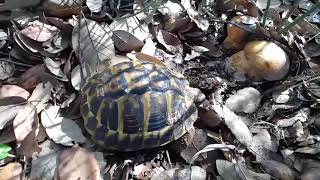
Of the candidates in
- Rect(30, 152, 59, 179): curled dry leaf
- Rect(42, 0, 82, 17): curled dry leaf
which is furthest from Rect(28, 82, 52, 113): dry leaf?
Rect(42, 0, 82, 17): curled dry leaf

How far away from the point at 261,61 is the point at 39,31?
1183 mm

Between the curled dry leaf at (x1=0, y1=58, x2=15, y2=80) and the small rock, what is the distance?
113 cm

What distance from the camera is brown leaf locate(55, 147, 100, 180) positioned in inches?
81.1

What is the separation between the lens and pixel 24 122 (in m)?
2.16

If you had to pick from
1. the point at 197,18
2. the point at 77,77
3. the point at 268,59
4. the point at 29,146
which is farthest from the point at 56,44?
the point at 268,59

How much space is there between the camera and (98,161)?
7.10 ft

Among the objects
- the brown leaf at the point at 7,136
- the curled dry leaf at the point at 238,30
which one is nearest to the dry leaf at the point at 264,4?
the curled dry leaf at the point at 238,30

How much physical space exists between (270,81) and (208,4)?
0.63 m

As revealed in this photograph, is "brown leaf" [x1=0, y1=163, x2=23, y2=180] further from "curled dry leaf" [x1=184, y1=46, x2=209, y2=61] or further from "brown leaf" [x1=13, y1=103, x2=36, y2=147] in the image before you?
"curled dry leaf" [x1=184, y1=46, x2=209, y2=61]

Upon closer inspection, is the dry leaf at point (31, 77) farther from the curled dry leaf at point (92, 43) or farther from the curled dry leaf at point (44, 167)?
the curled dry leaf at point (44, 167)

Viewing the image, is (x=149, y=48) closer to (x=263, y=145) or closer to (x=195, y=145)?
(x=195, y=145)

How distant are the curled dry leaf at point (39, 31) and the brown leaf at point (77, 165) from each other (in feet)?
2.12

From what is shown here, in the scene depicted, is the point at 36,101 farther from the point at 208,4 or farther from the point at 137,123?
the point at 208,4

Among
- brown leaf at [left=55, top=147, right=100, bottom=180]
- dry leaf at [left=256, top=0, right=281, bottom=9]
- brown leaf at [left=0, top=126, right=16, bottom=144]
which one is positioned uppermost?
dry leaf at [left=256, top=0, right=281, bottom=9]
